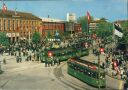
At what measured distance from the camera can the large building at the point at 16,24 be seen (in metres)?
113

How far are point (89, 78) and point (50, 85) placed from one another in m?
5.03

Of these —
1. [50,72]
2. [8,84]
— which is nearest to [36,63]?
[50,72]

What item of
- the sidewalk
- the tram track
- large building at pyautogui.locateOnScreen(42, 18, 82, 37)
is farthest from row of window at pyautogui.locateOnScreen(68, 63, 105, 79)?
large building at pyautogui.locateOnScreen(42, 18, 82, 37)

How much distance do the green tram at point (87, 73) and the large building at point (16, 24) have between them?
63.1 m

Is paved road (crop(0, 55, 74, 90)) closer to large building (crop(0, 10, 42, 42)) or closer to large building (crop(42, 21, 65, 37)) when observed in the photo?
large building (crop(0, 10, 42, 42))

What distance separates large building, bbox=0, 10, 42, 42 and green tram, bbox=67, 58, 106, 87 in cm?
6306

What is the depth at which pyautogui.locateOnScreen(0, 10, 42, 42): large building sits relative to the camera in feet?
371

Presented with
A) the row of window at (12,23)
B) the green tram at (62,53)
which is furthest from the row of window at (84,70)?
the row of window at (12,23)

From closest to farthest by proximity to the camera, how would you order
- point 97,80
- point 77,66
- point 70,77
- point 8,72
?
point 97,80, point 77,66, point 70,77, point 8,72

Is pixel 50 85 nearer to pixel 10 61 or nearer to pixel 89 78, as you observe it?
pixel 89 78

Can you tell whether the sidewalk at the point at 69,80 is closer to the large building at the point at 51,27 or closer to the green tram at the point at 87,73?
the green tram at the point at 87,73

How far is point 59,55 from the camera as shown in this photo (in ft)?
216

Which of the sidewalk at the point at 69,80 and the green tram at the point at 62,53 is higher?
the green tram at the point at 62,53

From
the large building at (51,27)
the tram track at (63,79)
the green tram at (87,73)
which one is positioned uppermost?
the large building at (51,27)
